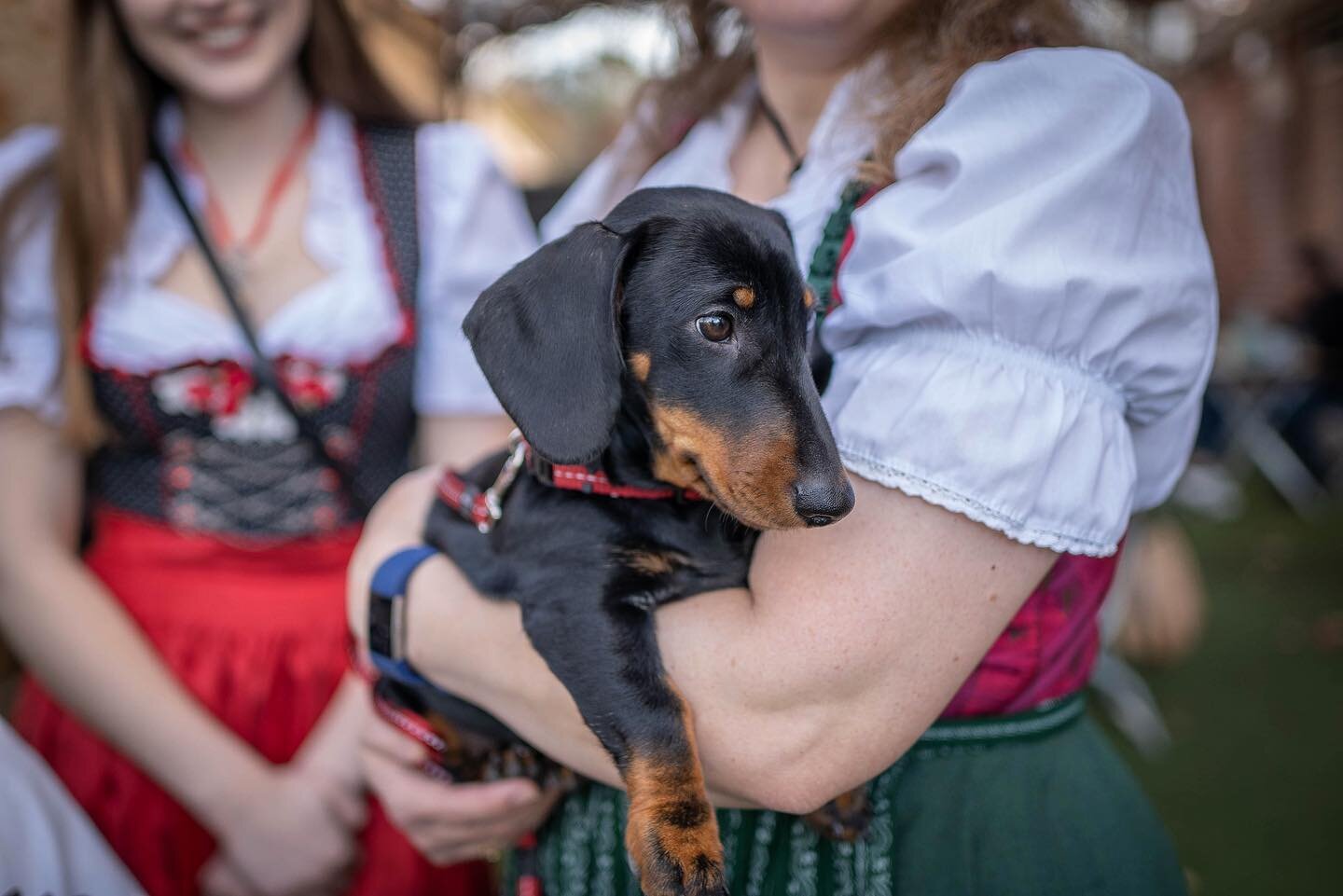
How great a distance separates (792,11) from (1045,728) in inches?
37.2

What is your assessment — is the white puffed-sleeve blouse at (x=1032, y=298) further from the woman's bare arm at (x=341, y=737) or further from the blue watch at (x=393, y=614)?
the woman's bare arm at (x=341, y=737)

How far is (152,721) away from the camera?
177cm

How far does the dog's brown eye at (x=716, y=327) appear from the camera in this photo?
116 cm

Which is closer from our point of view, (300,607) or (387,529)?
(387,529)

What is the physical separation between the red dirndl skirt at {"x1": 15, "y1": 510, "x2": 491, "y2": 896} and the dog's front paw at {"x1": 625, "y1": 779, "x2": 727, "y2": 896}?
977 millimetres

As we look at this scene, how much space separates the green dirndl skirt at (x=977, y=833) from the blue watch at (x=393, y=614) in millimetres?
425

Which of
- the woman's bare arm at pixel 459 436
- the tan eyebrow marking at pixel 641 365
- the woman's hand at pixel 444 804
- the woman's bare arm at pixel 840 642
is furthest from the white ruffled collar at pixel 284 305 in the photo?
the woman's bare arm at pixel 840 642

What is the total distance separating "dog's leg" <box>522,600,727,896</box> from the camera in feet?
3.56

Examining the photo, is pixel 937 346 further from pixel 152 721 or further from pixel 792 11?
pixel 152 721

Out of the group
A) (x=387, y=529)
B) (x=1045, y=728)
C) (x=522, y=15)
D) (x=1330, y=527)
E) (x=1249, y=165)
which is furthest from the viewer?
(x=1249, y=165)

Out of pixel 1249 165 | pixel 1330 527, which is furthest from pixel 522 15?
pixel 1249 165

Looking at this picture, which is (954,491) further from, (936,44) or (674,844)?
(936,44)

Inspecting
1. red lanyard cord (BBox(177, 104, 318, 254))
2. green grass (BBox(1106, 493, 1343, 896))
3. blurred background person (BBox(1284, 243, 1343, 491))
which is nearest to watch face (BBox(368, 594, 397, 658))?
red lanyard cord (BBox(177, 104, 318, 254))

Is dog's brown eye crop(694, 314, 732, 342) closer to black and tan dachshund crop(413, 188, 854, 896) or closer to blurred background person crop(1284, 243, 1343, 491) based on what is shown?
black and tan dachshund crop(413, 188, 854, 896)
